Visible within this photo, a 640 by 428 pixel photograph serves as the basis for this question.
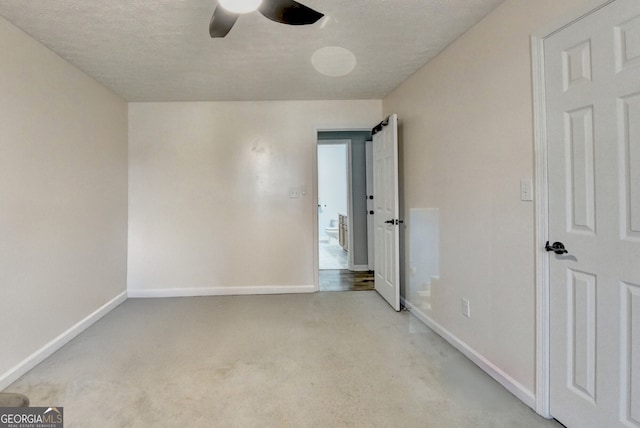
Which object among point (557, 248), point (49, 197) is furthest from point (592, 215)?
point (49, 197)

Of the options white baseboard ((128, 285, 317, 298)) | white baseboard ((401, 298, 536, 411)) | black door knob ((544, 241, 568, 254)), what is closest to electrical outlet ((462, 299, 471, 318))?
white baseboard ((401, 298, 536, 411))

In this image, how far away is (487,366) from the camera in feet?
6.33

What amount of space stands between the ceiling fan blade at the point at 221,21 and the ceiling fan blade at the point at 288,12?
0.17 m

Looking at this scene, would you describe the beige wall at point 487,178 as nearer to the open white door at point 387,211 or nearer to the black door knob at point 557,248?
the black door knob at point 557,248

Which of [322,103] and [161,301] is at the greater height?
[322,103]

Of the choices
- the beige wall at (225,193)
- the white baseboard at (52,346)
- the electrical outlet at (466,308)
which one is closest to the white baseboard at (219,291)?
the beige wall at (225,193)

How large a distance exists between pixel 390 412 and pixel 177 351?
1558 millimetres

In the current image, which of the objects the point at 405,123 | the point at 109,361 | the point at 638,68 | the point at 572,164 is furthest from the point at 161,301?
the point at 638,68

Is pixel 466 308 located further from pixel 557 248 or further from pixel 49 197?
pixel 49 197

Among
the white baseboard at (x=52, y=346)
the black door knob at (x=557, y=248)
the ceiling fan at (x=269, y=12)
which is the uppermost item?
the ceiling fan at (x=269, y=12)

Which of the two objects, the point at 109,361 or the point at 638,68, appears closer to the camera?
the point at 638,68

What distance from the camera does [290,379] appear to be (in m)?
1.89

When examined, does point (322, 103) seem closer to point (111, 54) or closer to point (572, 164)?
point (111, 54)

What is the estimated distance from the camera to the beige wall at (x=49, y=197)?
1906mm
